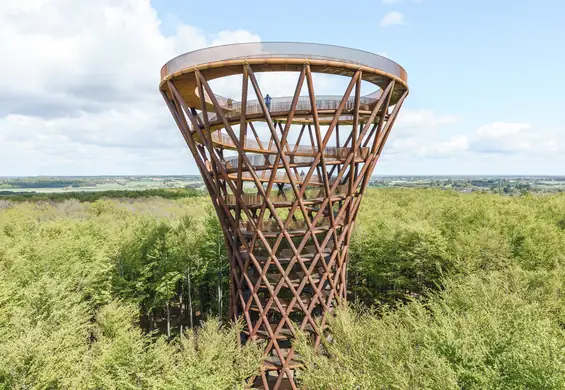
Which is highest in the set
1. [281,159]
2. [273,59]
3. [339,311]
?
[273,59]

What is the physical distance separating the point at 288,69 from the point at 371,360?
1333 cm

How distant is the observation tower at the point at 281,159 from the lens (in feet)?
54.2

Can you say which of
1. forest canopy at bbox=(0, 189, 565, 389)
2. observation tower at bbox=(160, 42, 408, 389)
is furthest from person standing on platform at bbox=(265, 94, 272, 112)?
forest canopy at bbox=(0, 189, 565, 389)

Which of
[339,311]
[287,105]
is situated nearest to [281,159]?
[287,105]

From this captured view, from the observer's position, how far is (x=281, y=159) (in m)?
17.6

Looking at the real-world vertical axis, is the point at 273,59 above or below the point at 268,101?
above

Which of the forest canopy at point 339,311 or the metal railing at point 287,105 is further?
the metal railing at point 287,105

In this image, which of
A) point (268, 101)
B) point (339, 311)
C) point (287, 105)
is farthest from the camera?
point (268, 101)

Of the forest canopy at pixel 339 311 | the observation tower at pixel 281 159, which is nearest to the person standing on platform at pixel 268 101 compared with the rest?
the observation tower at pixel 281 159

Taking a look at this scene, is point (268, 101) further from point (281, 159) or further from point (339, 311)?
point (339, 311)

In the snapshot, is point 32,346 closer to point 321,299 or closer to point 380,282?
point 321,299

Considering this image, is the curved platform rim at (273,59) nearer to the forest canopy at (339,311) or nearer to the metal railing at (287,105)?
the metal railing at (287,105)

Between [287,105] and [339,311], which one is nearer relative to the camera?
[339,311]

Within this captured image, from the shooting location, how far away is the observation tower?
→ 16531 mm
